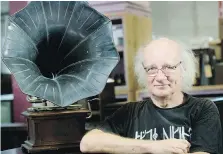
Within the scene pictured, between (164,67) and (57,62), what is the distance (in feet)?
2.15

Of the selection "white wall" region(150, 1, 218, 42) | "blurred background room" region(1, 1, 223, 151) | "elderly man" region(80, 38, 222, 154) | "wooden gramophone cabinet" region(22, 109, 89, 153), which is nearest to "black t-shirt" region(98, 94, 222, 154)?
"elderly man" region(80, 38, 222, 154)

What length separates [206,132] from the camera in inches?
62.1

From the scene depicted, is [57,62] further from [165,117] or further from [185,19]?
[185,19]

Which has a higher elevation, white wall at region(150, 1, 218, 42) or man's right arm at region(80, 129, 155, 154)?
white wall at region(150, 1, 218, 42)

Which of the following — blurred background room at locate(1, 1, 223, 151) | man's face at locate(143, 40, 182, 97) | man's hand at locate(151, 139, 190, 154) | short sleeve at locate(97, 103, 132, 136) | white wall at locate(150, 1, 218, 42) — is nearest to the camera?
man's hand at locate(151, 139, 190, 154)

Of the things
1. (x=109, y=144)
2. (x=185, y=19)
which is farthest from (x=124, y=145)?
(x=185, y=19)

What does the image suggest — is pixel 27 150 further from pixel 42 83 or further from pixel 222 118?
pixel 222 118

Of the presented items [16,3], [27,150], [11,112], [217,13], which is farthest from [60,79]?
[217,13]

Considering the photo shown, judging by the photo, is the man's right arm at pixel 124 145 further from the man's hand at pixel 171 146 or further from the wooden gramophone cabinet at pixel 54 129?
the wooden gramophone cabinet at pixel 54 129

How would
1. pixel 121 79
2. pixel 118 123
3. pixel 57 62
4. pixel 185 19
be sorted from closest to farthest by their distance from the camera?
pixel 118 123 < pixel 57 62 < pixel 121 79 < pixel 185 19

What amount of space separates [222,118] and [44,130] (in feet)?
2.87

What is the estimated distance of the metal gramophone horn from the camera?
1786 mm

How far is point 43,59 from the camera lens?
6.54ft

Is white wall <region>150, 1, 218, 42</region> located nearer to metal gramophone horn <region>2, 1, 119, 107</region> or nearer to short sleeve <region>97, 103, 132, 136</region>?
metal gramophone horn <region>2, 1, 119, 107</region>
